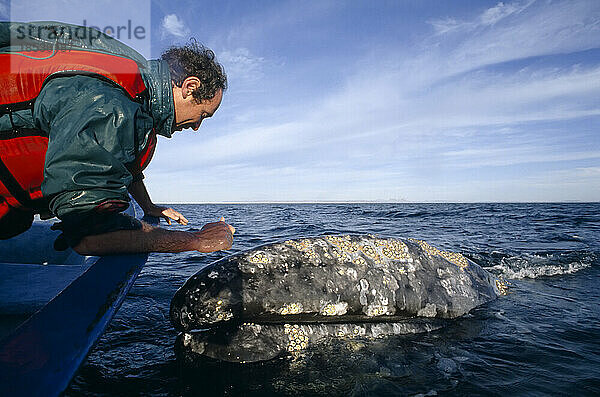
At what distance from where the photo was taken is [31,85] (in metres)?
1.92

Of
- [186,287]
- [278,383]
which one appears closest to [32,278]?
[186,287]

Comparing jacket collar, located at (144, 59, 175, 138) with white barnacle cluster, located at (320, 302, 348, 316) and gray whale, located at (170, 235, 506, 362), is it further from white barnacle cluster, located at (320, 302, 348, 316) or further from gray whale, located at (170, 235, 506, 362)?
white barnacle cluster, located at (320, 302, 348, 316)

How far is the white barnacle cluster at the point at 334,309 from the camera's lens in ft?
11.8

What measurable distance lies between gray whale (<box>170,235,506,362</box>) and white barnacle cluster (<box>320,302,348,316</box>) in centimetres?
1

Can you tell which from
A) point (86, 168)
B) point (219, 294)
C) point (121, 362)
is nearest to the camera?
point (86, 168)

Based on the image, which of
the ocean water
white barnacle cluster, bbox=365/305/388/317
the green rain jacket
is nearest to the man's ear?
the green rain jacket

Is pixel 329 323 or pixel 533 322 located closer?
pixel 329 323

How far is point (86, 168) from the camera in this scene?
1.80 m

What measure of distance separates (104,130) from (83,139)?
12cm

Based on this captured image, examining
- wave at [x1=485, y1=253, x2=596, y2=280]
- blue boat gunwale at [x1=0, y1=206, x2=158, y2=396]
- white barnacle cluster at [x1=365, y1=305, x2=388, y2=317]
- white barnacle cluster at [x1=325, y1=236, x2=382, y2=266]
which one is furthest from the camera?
wave at [x1=485, y1=253, x2=596, y2=280]

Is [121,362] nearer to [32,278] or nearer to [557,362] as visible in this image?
[32,278]

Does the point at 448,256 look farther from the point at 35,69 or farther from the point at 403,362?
the point at 35,69

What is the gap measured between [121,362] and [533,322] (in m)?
4.80

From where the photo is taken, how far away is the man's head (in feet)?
8.45
